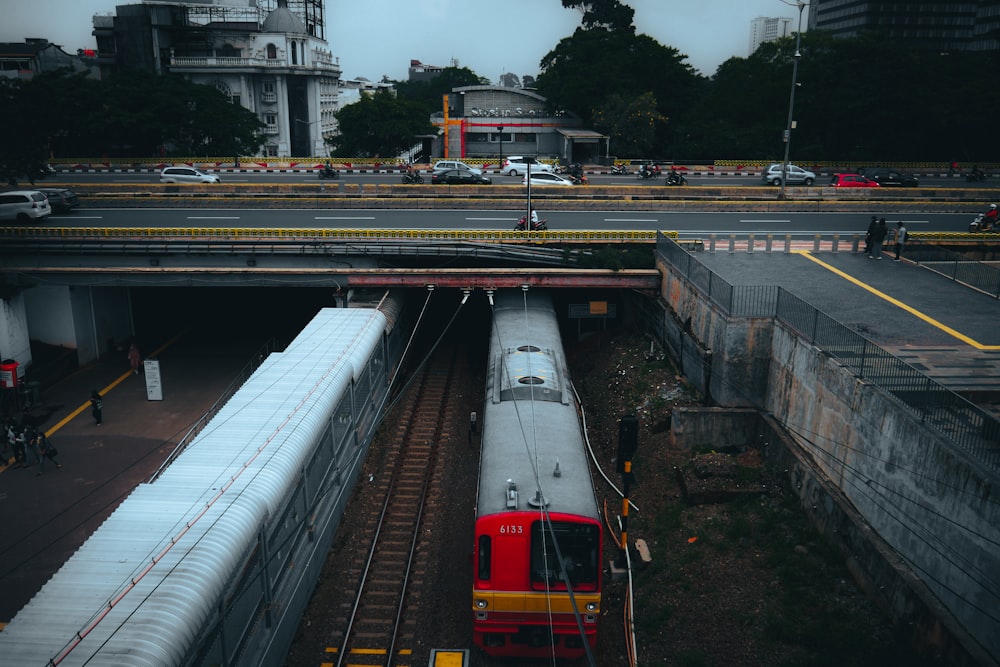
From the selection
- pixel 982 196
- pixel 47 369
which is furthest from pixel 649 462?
pixel 982 196

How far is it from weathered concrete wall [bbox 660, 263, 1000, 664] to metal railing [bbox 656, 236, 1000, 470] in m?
0.24

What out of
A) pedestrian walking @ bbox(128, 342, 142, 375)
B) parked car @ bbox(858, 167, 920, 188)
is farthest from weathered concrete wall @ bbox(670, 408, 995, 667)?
parked car @ bbox(858, 167, 920, 188)

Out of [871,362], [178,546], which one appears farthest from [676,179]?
[178,546]

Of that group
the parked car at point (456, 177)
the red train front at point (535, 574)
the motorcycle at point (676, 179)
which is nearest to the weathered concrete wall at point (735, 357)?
the red train front at point (535, 574)

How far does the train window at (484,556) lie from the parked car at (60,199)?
114 ft

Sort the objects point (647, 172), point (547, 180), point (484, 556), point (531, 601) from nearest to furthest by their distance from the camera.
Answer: point (484, 556), point (531, 601), point (547, 180), point (647, 172)

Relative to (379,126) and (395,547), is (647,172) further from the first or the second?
(395,547)

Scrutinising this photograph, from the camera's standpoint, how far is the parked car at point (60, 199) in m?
37.1

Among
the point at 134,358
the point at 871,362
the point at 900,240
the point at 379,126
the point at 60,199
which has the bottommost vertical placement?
the point at 134,358

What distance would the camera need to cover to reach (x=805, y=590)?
544 inches

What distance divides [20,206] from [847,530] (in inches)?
1472

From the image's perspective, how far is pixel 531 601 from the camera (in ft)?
41.4

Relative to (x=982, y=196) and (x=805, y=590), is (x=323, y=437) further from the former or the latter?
(x=982, y=196)

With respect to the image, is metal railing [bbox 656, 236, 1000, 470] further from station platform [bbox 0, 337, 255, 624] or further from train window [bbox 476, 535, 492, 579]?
station platform [bbox 0, 337, 255, 624]
